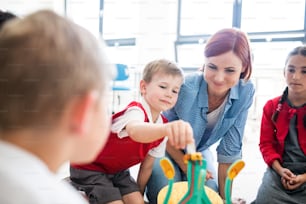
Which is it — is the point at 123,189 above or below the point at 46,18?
below

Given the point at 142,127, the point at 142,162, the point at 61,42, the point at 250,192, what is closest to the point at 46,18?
the point at 61,42

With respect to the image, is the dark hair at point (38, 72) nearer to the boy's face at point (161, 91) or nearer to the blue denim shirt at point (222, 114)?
the boy's face at point (161, 91)

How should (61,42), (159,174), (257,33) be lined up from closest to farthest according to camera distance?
(61,42) → (159,174) → (257,33)

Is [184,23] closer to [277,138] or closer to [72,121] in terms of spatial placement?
[277,138]

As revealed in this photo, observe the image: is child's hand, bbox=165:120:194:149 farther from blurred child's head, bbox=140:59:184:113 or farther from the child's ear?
blurred child's head, bbox=140:59:184:113

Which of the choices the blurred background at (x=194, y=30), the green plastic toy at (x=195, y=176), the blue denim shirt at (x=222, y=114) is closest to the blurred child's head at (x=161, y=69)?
→ the blue denim shirt at (x=222, y=114)

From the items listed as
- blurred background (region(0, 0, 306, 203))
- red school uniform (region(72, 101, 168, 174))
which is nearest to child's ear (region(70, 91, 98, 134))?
red school uniform (region(72, 101, 168, 174))

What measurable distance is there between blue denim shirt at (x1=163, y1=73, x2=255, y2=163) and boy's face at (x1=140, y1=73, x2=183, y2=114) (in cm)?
12

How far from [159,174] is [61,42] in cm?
58

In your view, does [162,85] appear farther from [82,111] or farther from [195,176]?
[82,111]

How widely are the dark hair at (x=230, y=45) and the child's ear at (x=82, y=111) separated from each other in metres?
0.49

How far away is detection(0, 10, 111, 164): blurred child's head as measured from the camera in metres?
0.21

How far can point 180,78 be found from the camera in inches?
25.8

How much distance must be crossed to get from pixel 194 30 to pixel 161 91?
3.62ft
